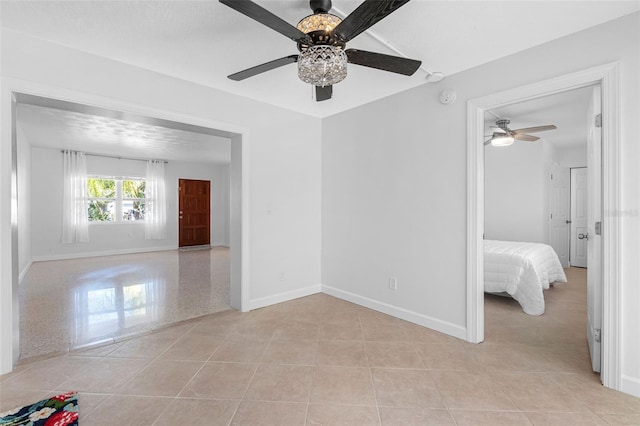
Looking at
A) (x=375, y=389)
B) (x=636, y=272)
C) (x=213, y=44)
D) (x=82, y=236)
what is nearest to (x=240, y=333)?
(x=375, y=389)

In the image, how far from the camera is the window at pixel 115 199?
716cm

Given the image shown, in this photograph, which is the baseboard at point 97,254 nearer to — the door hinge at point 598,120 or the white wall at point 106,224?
the white wall at point 106,224

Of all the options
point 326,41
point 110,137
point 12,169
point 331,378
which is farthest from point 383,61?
point 110,137

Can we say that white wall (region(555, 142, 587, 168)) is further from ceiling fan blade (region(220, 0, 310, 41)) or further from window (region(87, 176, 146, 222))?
window (region(87, 176, 146, 222))

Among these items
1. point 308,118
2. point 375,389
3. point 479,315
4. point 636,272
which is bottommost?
point 375,389

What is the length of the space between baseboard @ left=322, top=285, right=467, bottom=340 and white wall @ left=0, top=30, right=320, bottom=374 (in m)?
0.43

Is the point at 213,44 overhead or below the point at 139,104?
overhead

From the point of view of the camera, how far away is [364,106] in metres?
3.56

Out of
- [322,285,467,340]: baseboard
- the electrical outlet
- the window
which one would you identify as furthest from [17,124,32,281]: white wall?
the electrical outlet

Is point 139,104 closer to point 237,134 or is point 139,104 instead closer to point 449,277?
point 237,134

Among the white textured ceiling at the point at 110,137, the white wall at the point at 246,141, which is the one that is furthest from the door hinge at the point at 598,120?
the white textured ceiling at the point at 110,137

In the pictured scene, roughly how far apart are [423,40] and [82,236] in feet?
26.2

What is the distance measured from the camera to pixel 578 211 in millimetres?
6078

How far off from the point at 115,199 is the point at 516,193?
9.14 metres
